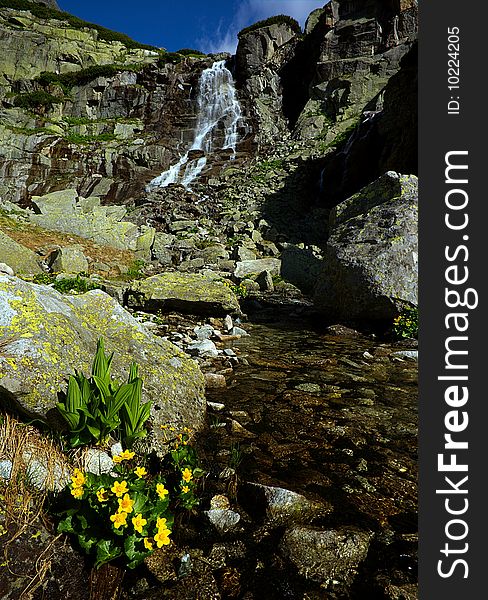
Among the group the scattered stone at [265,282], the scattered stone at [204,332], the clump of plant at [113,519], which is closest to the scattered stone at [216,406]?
the clump of plant at [113,519]

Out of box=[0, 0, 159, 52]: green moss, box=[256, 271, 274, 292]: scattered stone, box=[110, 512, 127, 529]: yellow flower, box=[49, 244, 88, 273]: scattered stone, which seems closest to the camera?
box=[110, 512, 127, 529]: yellow flower

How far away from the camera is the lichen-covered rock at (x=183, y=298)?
9938mm

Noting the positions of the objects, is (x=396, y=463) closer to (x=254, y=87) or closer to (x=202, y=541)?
(x=202, y=541)

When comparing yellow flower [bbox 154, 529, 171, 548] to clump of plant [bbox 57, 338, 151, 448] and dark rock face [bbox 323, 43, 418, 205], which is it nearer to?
clump of plant [bbox 57, 338, 151, 448]

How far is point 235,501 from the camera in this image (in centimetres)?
296

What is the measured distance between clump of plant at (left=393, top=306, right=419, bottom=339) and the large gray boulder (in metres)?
0.17

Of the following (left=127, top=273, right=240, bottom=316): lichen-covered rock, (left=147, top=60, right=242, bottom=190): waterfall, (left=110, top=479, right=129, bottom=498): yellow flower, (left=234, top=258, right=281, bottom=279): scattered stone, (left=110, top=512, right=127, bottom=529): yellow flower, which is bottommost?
(left=110, top=512, right=127, bottom=529): yellow flower

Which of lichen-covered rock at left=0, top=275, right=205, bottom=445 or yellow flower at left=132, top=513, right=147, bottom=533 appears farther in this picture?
lichen-covered rock at left=0, top=275, right=205, bottom=445

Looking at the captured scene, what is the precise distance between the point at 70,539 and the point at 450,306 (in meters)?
2.85

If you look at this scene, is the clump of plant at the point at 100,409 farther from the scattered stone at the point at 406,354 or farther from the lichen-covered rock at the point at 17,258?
the lichen-covered rock at the point at 17,258

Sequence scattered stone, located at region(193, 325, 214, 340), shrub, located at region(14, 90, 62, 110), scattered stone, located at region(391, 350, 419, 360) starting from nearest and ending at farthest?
1. scattered stone, located at region(391, 350, 419, 360)
2. scattered stone, located at region(193, 325, 214, 340)
3. shrub, located at region(14, 90, 62, 110)

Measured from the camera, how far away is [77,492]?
2342 mm

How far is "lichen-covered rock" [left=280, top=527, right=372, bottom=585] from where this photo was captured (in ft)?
7.58

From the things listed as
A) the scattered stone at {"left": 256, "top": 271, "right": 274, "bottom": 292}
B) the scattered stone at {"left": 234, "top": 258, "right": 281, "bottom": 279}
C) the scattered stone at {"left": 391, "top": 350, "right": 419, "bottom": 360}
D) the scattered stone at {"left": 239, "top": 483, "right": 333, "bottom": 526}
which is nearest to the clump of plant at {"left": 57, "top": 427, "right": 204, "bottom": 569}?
the scattered stone at {"left": 239, "top": 483, "right": 333, "bottom": 526}
